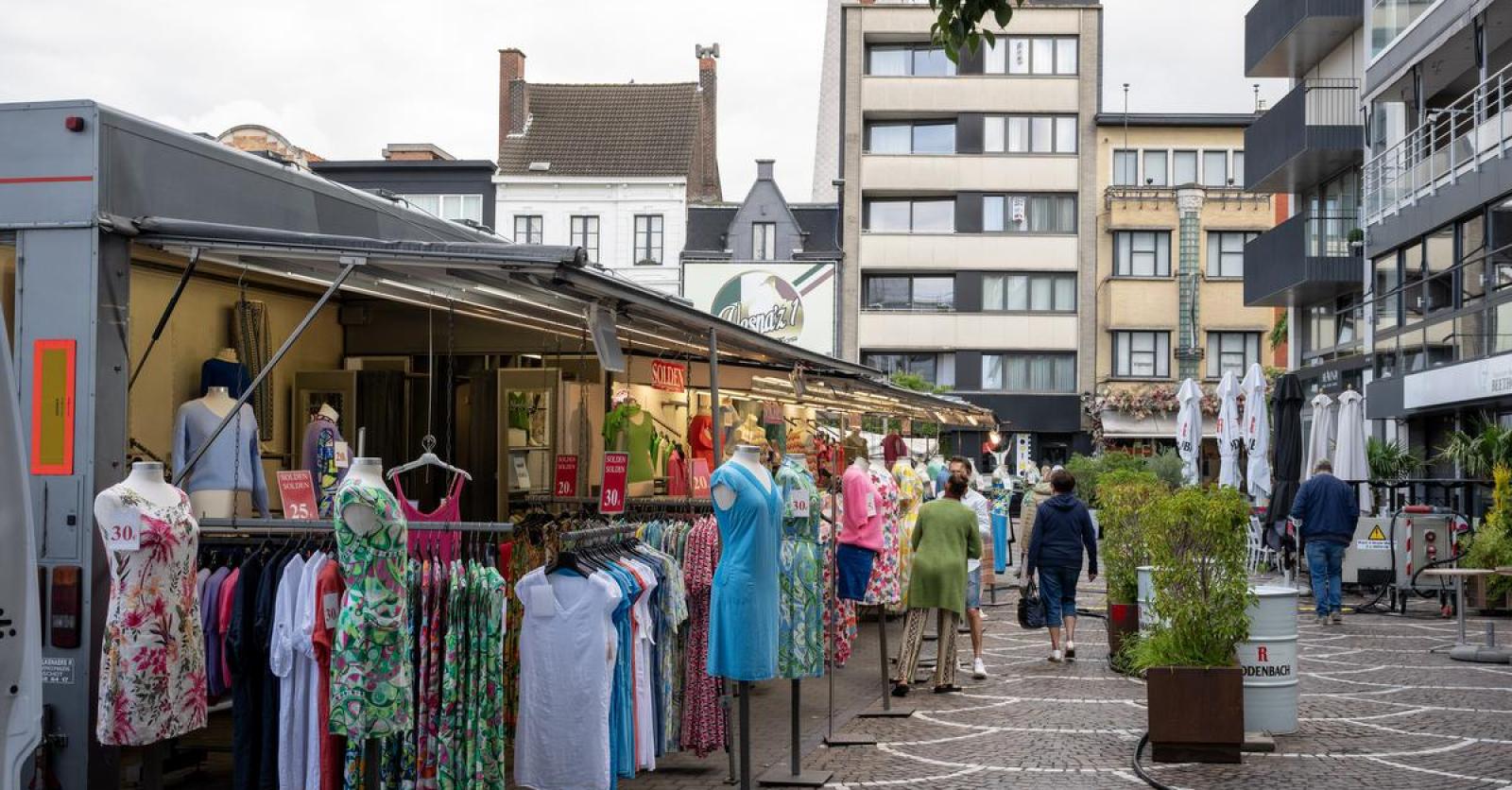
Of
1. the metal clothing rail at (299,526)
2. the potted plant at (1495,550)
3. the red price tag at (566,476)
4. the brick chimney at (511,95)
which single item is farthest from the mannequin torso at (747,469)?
the brick chimney at (511,95)

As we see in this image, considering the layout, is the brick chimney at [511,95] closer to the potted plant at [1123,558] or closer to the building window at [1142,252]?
the building window at [1142,252]

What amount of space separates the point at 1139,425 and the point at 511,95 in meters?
22.8

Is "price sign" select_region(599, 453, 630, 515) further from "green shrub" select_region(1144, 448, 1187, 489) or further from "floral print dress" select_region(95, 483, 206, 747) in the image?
"green shrub" select_region(1144, 448, 1187, 489)

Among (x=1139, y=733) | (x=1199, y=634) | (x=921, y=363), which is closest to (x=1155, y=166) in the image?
(x=921, y=363)

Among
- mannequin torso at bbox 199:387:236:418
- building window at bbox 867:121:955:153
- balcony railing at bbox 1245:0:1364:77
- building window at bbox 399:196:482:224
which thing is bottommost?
mannequin torso at bbox 199:387:236:418

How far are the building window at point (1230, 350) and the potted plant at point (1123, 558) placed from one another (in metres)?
37.6

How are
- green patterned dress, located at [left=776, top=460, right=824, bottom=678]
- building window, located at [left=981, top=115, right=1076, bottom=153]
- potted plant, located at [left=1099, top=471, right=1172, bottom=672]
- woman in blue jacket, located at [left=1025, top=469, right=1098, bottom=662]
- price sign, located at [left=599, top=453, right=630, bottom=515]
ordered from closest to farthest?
price sign, located at [left=599, top=453, right=630, bottom=515] → green patterned dress, located at [left=776, top=460, right=824, bottom=678] → potted plant, located at [left=1099, top=471, right=1172, bottom=672] → woman in blue jacket, located at [left=1025, top=469, right=1098, bottom=662] → building window, located at [left=981, top=115, right=1076, bottom=153]

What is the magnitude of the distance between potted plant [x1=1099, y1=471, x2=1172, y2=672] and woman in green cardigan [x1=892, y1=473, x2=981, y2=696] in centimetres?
A: 162

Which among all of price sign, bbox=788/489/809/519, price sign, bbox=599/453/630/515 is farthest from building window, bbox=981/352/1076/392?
price sign, bbox=599/453/630/515

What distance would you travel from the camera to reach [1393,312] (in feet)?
89.8

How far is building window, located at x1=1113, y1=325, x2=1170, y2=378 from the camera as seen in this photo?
50.7 metres

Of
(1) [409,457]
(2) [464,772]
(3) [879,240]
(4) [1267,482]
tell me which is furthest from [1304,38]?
(2) [464,772]

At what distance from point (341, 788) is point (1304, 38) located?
29118 mm

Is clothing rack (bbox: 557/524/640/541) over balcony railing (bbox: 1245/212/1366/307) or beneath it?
beneath
